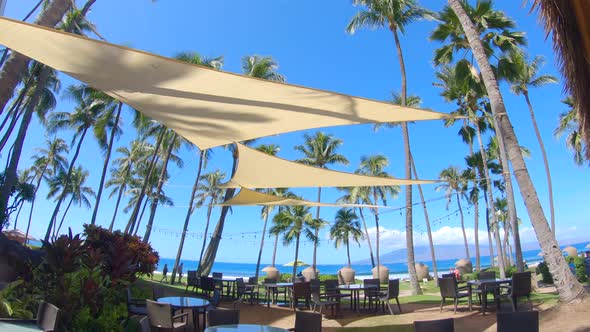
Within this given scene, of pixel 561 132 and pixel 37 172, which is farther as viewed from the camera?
pixel 37 172

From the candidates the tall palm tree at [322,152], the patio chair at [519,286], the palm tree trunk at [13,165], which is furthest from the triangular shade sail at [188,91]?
the tall palm tree at [322,152]

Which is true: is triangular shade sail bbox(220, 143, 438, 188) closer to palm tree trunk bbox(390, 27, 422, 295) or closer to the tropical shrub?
the tropical shrub

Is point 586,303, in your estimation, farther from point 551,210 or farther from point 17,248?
point 551,210

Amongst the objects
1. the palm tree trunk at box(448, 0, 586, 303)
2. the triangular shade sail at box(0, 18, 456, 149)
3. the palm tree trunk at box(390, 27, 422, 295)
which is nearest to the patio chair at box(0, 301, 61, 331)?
the triangular shade sail at box(0, 18, 456, 149)

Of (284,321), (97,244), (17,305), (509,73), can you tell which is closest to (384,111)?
(17,305)

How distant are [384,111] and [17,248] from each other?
924 cm

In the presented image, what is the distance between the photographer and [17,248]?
8648mm

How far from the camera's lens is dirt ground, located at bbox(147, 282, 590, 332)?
5.18 metres

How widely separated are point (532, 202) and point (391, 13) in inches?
385

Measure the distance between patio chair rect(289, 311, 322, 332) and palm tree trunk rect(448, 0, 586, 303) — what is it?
14.6 feet

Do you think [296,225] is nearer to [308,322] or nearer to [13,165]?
[13,165]

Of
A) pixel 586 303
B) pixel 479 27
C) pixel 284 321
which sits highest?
pixel 479 27

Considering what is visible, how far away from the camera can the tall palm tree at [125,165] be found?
87.0 feet

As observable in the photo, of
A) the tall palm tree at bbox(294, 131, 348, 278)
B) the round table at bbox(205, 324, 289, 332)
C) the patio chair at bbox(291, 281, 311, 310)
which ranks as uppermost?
the tall palm tree at bbox(294, 131, 348, 278)
